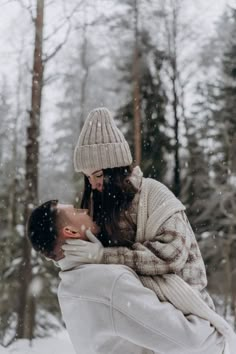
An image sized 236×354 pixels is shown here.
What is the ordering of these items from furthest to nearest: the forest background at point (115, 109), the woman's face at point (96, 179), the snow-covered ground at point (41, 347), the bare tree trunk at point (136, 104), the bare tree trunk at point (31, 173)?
the bare tree trunk at point (136, 104)
the forest background at point (115, 109)
the bare tree trunk at point (31, 173)
the snow-covered ground at point (41, 347)
the woman's face at point (96, 179)

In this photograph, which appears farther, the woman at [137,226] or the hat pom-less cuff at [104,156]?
the hat pom-less cuff at [104,156]

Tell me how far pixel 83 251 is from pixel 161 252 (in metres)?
0.21

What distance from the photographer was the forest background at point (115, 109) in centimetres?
847

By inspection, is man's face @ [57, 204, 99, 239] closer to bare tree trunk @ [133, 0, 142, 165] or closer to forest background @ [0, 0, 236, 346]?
forest background @ [0, 0, 236, 346]

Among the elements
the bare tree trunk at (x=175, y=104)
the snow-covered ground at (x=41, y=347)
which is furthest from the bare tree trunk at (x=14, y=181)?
the bare tree trunk at (x=175, y=104)

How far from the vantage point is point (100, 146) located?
1518mm

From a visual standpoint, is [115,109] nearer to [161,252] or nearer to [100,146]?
[100,146]

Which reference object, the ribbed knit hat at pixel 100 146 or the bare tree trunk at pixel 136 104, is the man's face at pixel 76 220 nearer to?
the ribbed knit hat at pixel 100 146

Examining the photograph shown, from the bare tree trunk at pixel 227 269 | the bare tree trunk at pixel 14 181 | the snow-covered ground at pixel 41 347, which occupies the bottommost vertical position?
the snow-covered ground at pixel 41 347

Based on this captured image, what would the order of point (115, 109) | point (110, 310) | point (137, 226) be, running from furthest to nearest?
point (115, 109)
point (137, 226)
point (110, 310)

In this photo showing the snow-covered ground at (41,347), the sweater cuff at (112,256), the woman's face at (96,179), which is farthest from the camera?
the snow-covered ground at (41,347)

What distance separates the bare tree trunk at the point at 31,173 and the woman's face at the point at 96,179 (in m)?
6.68

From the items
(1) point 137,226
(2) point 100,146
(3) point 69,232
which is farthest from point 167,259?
(2) point 100,146

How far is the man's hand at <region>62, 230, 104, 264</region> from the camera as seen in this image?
55.4 inches
